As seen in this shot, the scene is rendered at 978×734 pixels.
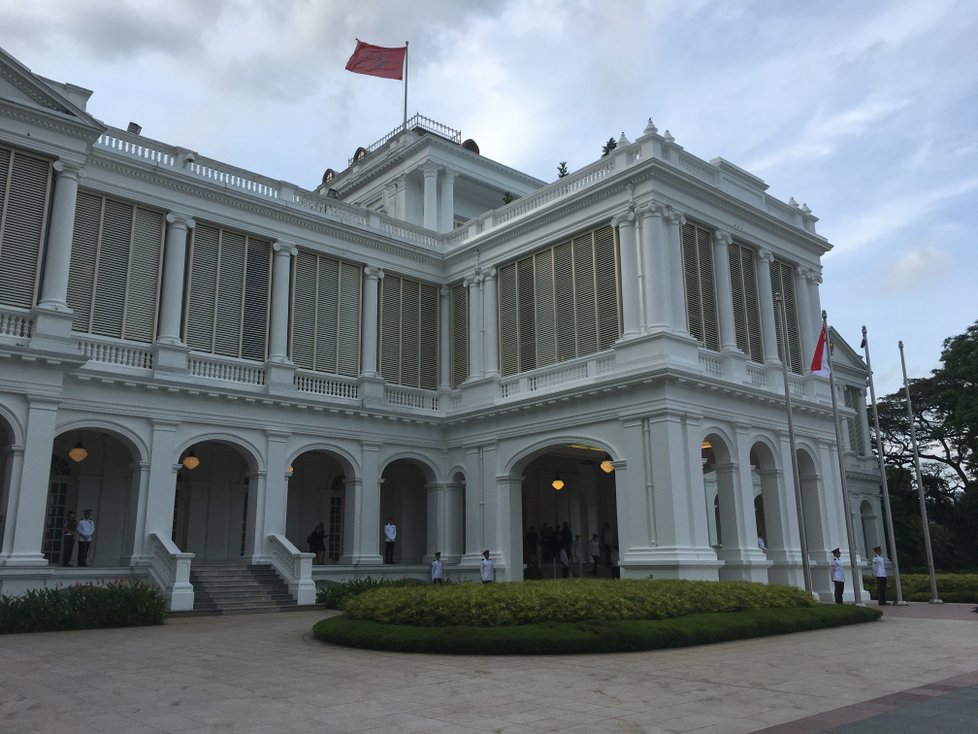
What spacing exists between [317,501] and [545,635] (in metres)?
18.2

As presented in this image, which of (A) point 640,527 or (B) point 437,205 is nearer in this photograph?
(A) point 640,527

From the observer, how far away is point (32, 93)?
22.0 meters

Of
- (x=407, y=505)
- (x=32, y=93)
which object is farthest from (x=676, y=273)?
(x=32, y=93)

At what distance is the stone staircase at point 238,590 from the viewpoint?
71.9 feet

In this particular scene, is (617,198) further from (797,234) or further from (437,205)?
(437,205)

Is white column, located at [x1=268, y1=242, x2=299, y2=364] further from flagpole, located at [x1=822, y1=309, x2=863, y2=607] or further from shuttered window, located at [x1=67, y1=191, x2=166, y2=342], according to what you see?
flagpole, located at [x1=822, y1=309, x2=863, y2=607]

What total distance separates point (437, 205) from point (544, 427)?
1455 cm

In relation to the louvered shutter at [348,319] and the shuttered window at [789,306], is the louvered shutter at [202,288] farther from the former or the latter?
the shuttered window at [789,306]

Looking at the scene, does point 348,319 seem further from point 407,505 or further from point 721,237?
point 721,237

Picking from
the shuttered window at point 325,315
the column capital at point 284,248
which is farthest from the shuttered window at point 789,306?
the column capital at point 284,248

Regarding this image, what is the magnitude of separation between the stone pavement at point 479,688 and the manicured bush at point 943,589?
41.2ft

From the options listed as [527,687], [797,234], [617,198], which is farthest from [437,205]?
[527,687]

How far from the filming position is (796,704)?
361 inches

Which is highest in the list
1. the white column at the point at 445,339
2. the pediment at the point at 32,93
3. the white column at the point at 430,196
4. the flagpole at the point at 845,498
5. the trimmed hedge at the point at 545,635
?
the white column at the point at 430,196
